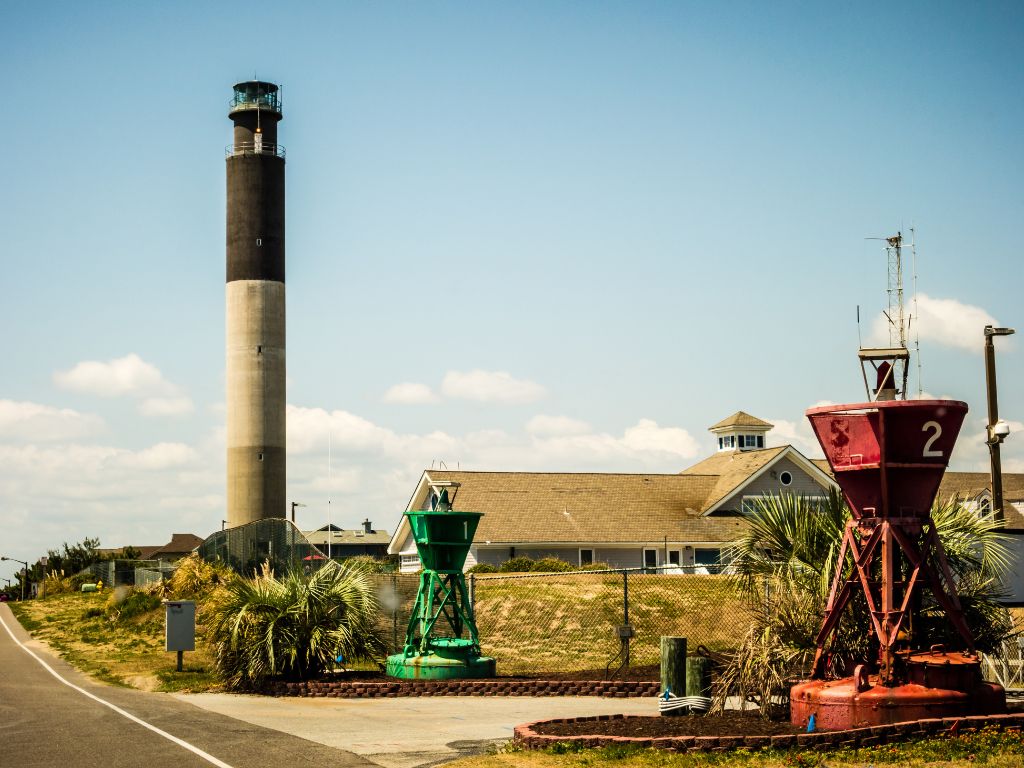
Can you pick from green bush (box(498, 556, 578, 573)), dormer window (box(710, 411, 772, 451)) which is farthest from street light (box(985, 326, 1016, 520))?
dormer window (box(710, 411, 772, 451))

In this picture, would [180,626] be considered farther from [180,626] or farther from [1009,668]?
[1009,668]

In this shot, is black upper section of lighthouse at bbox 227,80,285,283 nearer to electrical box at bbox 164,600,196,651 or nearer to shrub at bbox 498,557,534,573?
shrub at bbox 498,557,534,573

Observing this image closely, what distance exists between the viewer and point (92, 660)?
31.3 m

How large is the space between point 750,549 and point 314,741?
22.9 ft

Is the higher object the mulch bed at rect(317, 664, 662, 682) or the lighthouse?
the lighthouse

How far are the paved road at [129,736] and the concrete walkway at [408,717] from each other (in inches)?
17.6

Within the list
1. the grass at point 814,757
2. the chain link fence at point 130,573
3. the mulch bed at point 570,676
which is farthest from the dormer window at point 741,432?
the grass at point 814,757

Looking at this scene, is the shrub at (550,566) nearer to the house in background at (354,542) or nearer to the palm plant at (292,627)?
the palm plant at (292,627)

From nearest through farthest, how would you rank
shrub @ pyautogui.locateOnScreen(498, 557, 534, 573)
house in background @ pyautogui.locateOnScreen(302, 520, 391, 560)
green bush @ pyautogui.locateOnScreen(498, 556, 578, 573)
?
1. green bush @ pyautogui.locateOnScreen(498, 556, 578, 573)
2. shrub @ pyautogui.locateOnScreen(498, 557, 534, 573)
3. house in background @ pyautogui.locateOnScreen(302, 520, 391, 560)

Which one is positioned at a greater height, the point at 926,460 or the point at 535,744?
the point at 926,460

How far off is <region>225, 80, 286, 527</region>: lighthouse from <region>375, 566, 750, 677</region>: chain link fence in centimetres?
3115

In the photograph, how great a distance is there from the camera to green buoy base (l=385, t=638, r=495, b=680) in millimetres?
23406

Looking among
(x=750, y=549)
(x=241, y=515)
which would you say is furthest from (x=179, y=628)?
(x=241, y=515)

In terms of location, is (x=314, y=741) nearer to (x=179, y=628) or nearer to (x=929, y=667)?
(x=929, y=667)
